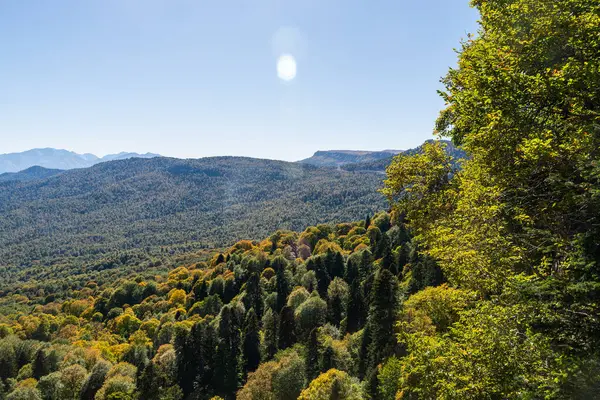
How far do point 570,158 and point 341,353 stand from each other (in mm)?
48562

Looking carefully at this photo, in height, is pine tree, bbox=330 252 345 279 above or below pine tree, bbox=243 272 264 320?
above

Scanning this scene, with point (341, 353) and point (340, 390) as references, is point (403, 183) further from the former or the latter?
point (341, 353)

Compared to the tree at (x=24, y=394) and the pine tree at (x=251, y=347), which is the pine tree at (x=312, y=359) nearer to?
the pine tree at (x=251, y=347)

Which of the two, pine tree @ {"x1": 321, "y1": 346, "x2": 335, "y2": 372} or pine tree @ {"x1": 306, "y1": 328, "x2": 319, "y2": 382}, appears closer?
pine tree @ {"x1": 321, "y1": 346, "x2": 335, "y2": 372}

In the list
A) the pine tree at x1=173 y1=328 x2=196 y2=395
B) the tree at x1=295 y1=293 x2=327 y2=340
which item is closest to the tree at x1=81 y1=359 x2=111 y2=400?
the pine tree at x1=173 y1=328 x2=196 y2=395

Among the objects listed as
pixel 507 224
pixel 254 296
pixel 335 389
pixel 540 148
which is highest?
pixel 540 148

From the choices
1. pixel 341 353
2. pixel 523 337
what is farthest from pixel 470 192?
pixel 341 353

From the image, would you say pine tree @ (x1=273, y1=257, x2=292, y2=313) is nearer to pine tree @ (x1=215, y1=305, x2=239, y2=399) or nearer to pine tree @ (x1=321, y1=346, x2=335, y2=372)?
pine tree @ (x1=215, y1=305, x2=239, y2=399)

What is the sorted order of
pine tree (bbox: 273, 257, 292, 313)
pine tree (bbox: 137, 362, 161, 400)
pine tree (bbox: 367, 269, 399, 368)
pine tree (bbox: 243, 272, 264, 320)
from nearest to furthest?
pine tree (bbox: 367, 269, 399, 368), pine tree (bbox: 137, 362, 161, 400), pine tree (bbox: 273, 257, 292, 313), pine tree (bbox: 243, 272, 264, 320)

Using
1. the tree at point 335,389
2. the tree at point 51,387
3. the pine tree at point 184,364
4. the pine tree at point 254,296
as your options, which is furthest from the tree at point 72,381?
the tree at point 335,389

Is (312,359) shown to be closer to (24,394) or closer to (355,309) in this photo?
(355,309)

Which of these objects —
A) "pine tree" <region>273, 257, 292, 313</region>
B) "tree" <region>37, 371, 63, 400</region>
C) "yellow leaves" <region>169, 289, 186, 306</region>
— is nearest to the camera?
"tree" <region>37, 371, 63, 400</region>

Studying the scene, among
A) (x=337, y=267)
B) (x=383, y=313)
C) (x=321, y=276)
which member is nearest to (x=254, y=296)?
(x=321, y=276)

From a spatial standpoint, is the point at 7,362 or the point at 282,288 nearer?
the point at 7,362
